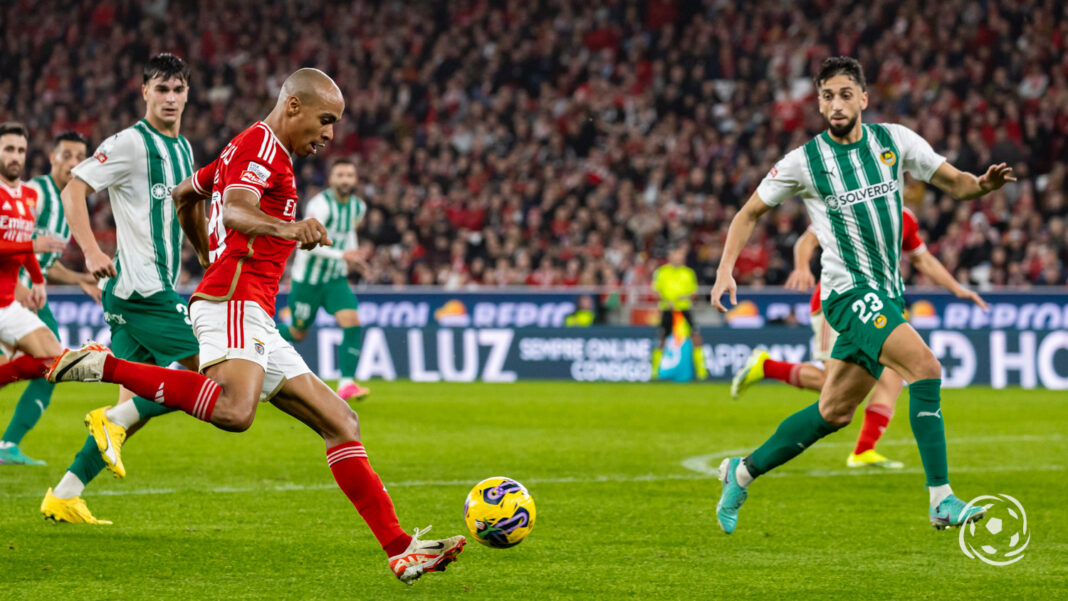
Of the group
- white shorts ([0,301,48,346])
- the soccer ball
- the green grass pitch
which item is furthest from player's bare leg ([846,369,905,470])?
white shorts ([0,301,48,346])

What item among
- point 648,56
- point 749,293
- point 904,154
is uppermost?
point 648,56

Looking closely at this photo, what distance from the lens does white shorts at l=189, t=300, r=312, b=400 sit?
497 cm

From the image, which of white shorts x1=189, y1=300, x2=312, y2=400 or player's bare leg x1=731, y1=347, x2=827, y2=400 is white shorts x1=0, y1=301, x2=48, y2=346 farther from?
player's bare leg x1=731, y1=347, x2=827, y2=400

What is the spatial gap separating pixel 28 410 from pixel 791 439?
5.24 metres

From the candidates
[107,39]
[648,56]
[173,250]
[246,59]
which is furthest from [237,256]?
[107,39]

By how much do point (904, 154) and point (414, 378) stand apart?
12874mm

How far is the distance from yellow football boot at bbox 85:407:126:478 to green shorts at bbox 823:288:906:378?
3.24m

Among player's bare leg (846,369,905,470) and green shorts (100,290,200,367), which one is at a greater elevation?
green shorts (100,290,200,367)

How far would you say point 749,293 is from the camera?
18672 millimetres

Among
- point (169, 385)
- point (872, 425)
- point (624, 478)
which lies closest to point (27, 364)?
point (169, 385)

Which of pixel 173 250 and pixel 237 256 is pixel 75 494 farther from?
pixel 237 256

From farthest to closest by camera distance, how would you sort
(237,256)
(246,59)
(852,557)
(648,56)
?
(246,59) → (648,56) → (852,557) → (237,256)

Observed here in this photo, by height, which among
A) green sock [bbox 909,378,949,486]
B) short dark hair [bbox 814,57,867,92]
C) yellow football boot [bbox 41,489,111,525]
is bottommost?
yellow football boot [bbox 41,489,111,525]

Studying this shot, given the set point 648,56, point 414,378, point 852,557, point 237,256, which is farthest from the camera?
point 648,56
